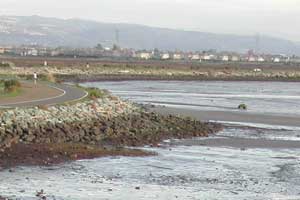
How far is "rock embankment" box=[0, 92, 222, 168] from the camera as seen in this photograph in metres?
25.2

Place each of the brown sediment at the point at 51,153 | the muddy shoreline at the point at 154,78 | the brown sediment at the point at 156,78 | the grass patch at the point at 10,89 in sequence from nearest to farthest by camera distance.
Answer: the brown sediment at the point at 51,153 < the grass patch at the point at 10,89 < the muddy shoreline at the point at 154,78 < the brown sediment at the point at 156,78

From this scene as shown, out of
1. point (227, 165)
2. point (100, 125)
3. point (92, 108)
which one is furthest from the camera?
point (92, 108)

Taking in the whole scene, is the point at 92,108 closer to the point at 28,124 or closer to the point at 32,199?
the point at 28,124

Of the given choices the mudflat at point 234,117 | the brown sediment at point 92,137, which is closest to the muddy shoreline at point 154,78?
the mudflat at point 234,117

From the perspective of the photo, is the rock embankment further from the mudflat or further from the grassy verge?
the mudflat

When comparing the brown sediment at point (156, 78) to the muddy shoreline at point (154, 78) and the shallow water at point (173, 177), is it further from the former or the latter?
the shallow water at point (173, 177)

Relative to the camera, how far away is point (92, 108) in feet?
120

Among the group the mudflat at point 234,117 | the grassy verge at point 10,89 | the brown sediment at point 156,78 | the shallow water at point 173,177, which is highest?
the grassy verge at point 10,89

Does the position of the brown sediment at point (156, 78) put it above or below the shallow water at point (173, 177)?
below

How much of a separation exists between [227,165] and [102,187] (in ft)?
21.1

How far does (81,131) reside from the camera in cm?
3061

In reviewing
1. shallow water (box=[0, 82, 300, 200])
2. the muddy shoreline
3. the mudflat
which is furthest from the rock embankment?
the muddy shoreline

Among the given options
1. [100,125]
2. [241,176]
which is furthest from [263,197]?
[100,125]

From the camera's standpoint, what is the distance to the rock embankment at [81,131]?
25219 millimetres
